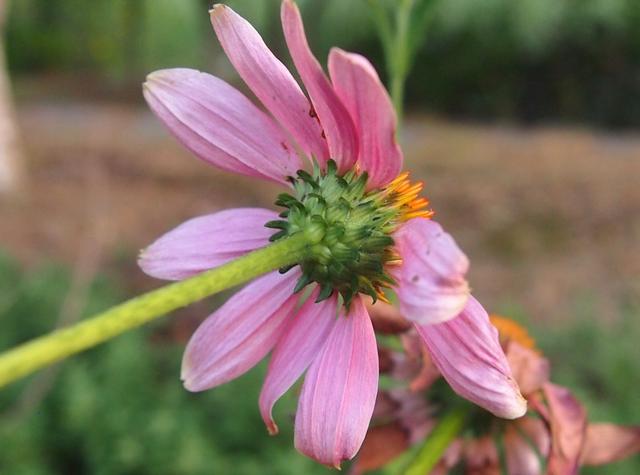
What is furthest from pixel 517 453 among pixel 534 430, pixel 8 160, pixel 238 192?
pixel 238 192

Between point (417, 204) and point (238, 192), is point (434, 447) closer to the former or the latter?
point (417, 204)

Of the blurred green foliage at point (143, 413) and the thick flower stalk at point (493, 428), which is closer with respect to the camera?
the thick flower stalk at point (493, 428)

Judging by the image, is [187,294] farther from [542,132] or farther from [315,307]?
[542,132]

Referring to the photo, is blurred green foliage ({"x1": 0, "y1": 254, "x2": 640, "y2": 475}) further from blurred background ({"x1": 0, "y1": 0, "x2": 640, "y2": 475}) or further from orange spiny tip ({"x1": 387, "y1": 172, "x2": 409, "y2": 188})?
orange spiny tip ({"x1": 387, "y1": 172, "x2": 409, "y2": 188})

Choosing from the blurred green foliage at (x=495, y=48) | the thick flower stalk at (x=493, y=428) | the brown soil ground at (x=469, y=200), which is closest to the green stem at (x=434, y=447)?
the thick flower stalk at (x=493, y=428)

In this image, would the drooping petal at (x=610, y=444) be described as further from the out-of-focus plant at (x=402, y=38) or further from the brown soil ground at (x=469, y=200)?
the brown soil ground at (x=469, y=200)

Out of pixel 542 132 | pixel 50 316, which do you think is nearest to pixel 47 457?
pixel 50 316

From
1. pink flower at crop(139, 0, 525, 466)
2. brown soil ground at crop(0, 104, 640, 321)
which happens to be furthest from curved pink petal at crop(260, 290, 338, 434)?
brown soil ground at crop(0, 104, 640, 321)
